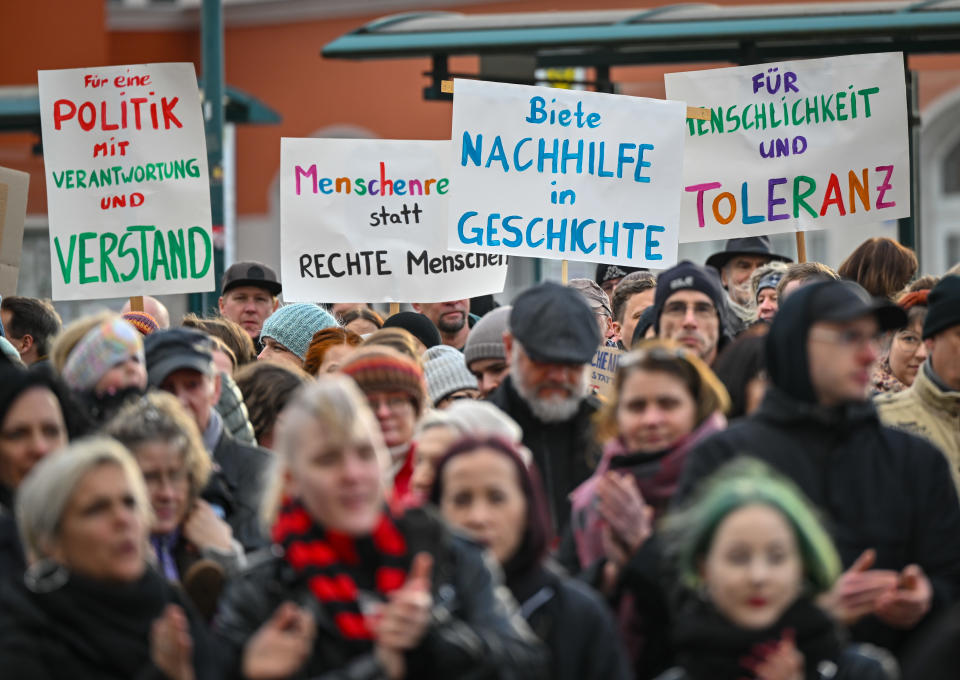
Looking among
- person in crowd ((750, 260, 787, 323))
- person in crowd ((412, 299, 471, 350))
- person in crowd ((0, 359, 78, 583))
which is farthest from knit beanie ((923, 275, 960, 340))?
person in crowd ((412, 299, 471, 350))

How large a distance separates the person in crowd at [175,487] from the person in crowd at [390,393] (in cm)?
65

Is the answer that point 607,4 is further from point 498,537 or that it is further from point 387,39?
point 498,537

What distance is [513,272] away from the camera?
24109 millimetres

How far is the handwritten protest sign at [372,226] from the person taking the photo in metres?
8.25

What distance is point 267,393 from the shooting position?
5.95 m

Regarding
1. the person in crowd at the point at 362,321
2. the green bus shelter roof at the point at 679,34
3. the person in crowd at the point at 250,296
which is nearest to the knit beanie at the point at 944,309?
the person in crowd at the point at 362,321

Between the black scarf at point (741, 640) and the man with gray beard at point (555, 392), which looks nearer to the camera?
the black scarf at point (741, 640)

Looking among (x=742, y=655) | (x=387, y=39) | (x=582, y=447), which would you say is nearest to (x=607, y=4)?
(x=387, y=39)

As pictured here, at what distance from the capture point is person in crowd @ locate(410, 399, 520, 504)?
14.7ft

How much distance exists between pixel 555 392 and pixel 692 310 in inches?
28.0

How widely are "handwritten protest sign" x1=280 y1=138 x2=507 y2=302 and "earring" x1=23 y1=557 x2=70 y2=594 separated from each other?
448 cm

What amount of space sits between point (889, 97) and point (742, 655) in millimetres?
5175

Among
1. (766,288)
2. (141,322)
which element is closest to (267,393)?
(141,322)

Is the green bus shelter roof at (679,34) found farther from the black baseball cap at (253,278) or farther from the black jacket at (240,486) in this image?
the black jacket at (240,486)
